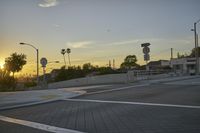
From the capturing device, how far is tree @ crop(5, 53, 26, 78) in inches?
3514

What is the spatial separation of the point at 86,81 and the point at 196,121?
39121 mm

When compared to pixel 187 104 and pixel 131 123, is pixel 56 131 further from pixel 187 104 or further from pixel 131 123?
pixel 187 104

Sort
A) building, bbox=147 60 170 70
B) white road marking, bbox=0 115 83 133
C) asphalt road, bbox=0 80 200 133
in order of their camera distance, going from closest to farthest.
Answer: asphalt road, bbox=0 80 200 133
white road marking, bbox=0 115 83 133
building, bbox=147 60 170 70

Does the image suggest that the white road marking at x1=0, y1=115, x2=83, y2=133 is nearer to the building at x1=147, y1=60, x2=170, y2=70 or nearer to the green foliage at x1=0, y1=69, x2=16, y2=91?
the building at x1=147, y1=60, x2=170, y2=70

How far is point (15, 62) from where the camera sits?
90.1 meters

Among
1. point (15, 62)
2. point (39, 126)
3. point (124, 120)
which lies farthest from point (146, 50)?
point (15, 62)

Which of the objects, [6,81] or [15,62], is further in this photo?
[15,62]

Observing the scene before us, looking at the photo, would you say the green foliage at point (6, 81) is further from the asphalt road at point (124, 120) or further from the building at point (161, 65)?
the asphalt road at point (124, 120)

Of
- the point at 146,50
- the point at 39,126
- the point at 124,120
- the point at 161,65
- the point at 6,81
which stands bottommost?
the point at 39,126

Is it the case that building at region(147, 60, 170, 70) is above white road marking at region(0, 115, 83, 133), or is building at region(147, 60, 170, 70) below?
above

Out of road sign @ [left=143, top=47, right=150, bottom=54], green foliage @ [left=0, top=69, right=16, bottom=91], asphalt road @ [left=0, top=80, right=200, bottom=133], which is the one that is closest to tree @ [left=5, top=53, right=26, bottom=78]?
green foliage @ [left=0, top=69, right=16, bottom=91]

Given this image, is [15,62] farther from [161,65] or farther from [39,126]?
→ [39,126]

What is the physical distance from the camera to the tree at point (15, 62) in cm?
8925

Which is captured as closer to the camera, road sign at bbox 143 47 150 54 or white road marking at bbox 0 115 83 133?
white road marking at bbox 0 115 83 133
